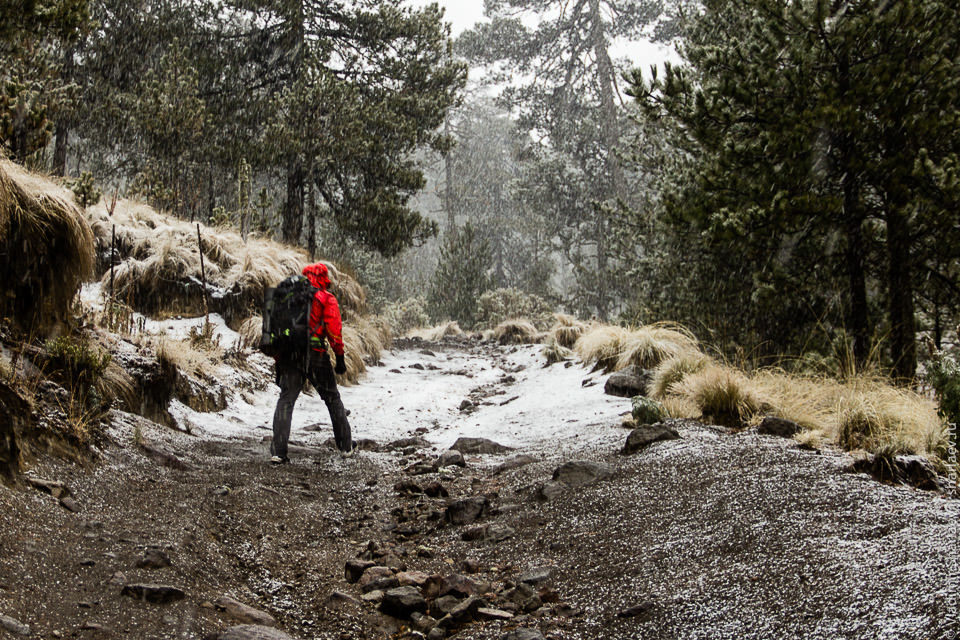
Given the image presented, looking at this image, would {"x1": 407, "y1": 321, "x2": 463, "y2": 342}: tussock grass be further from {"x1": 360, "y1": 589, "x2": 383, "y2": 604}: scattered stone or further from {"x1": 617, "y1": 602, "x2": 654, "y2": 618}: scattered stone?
{"x1": 617, "y1": 602, "x2": 654, "y2": 618}: scattered stone

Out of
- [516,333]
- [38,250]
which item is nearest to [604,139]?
[516,333]

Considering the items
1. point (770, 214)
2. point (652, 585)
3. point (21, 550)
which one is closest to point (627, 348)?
point (770, 214)

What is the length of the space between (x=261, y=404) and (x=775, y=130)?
20.0 ft

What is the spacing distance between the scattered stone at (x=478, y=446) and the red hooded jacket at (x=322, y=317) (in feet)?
4.31

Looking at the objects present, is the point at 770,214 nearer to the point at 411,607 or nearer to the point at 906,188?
the point at 906,188

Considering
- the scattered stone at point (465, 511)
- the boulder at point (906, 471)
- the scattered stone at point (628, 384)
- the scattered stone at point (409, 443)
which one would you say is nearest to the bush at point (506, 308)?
the scattered stone at point (628, 384)

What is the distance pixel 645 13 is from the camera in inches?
883

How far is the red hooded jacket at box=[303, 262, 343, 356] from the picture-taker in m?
5.98

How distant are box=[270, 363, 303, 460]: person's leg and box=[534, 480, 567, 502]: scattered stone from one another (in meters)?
2.36

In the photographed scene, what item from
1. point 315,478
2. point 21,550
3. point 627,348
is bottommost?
point 315,478

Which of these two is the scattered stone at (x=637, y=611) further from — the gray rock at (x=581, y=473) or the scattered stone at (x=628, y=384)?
the scattered stone at (x=628, y=384)

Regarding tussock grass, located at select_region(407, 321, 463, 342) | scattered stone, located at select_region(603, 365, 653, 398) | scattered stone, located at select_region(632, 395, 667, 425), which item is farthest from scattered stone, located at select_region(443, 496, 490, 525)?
tussock grass, located at select_region(407, 321, 463, 342)

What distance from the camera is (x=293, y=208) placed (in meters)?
15.6

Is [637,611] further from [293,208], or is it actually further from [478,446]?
[293,208]
